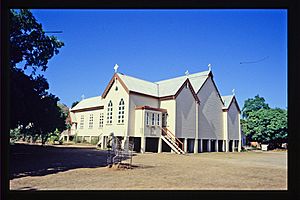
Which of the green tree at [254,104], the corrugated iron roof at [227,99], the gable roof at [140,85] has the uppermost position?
the gable roof at [140,85]

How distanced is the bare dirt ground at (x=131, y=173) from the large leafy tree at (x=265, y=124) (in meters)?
0.27

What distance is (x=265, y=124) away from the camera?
477 cm

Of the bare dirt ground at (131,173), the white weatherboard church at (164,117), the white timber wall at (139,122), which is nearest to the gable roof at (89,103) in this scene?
the white weatherboard church at (164,117)

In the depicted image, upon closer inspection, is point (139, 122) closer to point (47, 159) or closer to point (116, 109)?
point (116, 109)

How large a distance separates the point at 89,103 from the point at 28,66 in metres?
1.37

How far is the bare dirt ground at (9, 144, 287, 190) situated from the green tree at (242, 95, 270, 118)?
75 centimetres

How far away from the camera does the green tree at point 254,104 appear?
452 centimetres

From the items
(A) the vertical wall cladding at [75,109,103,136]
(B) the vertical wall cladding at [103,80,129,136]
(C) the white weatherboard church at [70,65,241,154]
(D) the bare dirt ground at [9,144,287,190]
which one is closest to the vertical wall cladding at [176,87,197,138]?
(C) the white weatherboard church at [70,65,241,154]

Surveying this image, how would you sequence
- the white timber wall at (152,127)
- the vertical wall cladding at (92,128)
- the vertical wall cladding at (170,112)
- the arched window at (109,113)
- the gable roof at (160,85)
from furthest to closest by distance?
the vertical wall cladding at (170,112)
the white timber wall at (152,127)
the arched window at (109,113)
the vertical wall cladding at (92,128)
the gable roof at (160,85)

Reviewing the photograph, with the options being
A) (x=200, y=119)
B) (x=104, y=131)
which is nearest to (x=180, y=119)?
(x=200, y=119)

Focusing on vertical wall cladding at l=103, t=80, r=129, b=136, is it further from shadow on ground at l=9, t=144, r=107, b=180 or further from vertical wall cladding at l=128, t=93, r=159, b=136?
shadow on ground at l=9, t=144, r=107, b=180

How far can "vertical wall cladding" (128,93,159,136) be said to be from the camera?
21.6 ft

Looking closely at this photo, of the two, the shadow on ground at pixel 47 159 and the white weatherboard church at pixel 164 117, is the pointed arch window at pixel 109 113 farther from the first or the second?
the shadow on ground at pixel 47 159
